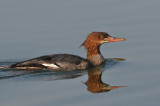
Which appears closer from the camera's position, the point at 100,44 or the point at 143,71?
the point at 143,71

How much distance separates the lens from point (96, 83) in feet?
42.4

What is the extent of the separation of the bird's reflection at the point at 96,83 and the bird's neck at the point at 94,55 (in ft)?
1.22

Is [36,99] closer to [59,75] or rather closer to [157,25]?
[59,75]

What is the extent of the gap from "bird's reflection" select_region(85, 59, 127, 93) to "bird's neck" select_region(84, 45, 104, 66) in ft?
1.22

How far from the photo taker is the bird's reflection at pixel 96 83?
A: 12.1 meters

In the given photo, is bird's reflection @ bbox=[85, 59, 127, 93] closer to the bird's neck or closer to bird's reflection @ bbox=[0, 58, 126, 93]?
bird's reflection @ bbox=[0, 58, 126, 93]

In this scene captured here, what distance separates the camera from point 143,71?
527 inches

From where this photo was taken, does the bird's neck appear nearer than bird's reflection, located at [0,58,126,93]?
No

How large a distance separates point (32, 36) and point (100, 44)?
2.54 metres

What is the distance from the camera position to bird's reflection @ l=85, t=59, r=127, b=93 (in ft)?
39.8

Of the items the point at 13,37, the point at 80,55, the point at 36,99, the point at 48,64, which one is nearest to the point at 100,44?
the point at 80,55

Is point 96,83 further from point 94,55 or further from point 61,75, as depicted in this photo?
point 94,55

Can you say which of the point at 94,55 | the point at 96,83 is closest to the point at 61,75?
the point at 96,83

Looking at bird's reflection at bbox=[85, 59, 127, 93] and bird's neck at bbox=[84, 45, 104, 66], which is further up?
bird's neck at bbox=[84, 45, 104, 66]
